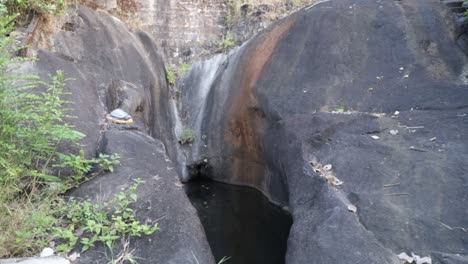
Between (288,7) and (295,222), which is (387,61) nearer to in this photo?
(295,222)

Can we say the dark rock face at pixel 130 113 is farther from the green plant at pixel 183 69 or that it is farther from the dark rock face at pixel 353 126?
the dark rock face at pixel 353 126

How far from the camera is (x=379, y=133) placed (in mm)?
5586

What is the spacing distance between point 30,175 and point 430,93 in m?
5.73

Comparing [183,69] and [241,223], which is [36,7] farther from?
[183,69]

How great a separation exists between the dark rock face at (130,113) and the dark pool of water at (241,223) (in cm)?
Answer: 184

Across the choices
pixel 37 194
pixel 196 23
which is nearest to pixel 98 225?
pixel 37 194

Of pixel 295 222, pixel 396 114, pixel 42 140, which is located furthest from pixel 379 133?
pixel 42 140

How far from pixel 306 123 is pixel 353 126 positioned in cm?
75

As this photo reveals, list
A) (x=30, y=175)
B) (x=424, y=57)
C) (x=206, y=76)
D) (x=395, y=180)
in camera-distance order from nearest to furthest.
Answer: (x=30, y=175), (x=395, y=180), (x=424, y=57), (x=206, y=76)

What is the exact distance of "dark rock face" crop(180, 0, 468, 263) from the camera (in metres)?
3.78

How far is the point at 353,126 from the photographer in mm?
5875

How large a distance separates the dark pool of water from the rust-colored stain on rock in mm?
387

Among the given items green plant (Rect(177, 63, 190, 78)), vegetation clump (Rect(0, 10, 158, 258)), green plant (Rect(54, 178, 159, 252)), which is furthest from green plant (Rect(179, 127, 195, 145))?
green plant (Rect(54, 178, 159, 252))

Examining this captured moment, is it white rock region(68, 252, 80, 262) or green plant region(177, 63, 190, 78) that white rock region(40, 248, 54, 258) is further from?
green plant region(177, 63, 190, 78)
